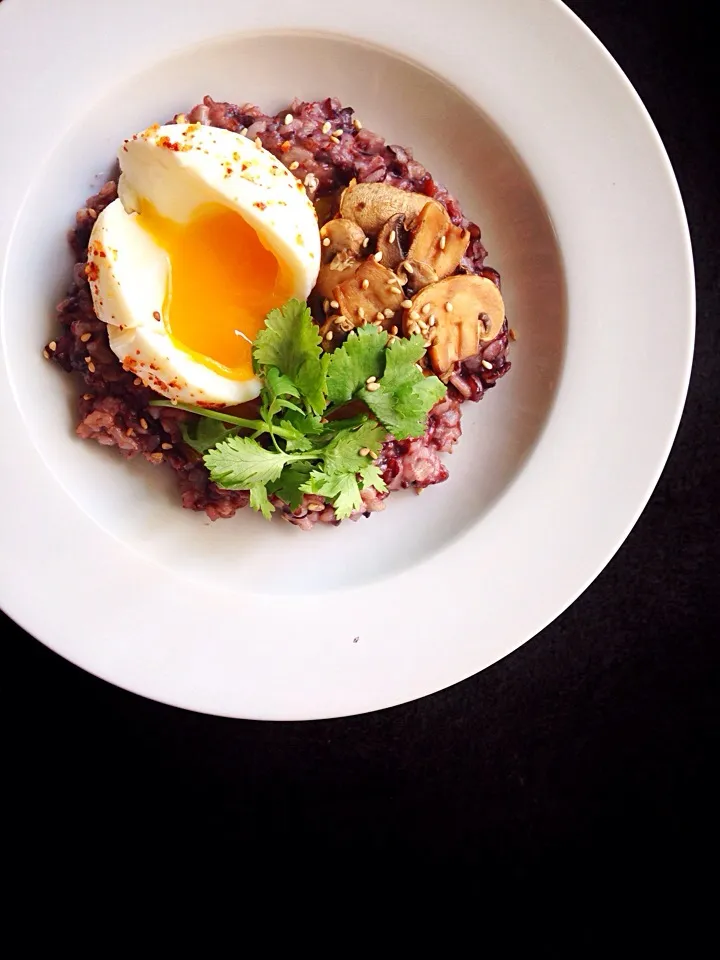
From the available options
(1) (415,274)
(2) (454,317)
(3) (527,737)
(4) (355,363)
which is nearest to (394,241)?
(1) (415,274)

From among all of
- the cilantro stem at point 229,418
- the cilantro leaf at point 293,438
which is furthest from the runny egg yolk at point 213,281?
the cilantro leaf at point 293,438

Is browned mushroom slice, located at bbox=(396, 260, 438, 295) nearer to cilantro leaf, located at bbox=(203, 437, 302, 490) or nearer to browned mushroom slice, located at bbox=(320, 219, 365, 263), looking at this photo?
browned mushroom slice, located at bbox=(320, 219, 365, 263)

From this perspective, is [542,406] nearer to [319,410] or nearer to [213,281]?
[319,410]

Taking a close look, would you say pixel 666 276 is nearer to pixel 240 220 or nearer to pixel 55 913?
pixel 240 220

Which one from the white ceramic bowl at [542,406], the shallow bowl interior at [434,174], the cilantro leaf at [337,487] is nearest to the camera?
the cilantro leaf at [337,487]

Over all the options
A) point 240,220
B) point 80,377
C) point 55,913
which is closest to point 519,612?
point 240,220

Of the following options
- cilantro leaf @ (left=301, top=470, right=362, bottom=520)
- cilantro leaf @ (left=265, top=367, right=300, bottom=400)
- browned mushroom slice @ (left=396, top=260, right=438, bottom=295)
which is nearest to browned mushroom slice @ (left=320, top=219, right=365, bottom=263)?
browned mushroom slice @ (left=396, top=260, right=438, bottom=295)

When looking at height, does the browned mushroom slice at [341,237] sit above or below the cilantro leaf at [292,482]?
above

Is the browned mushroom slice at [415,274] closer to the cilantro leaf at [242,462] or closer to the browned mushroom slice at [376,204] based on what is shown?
the browned mushroom slice at [376,204]

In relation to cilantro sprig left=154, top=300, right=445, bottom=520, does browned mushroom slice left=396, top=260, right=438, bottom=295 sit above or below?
above
